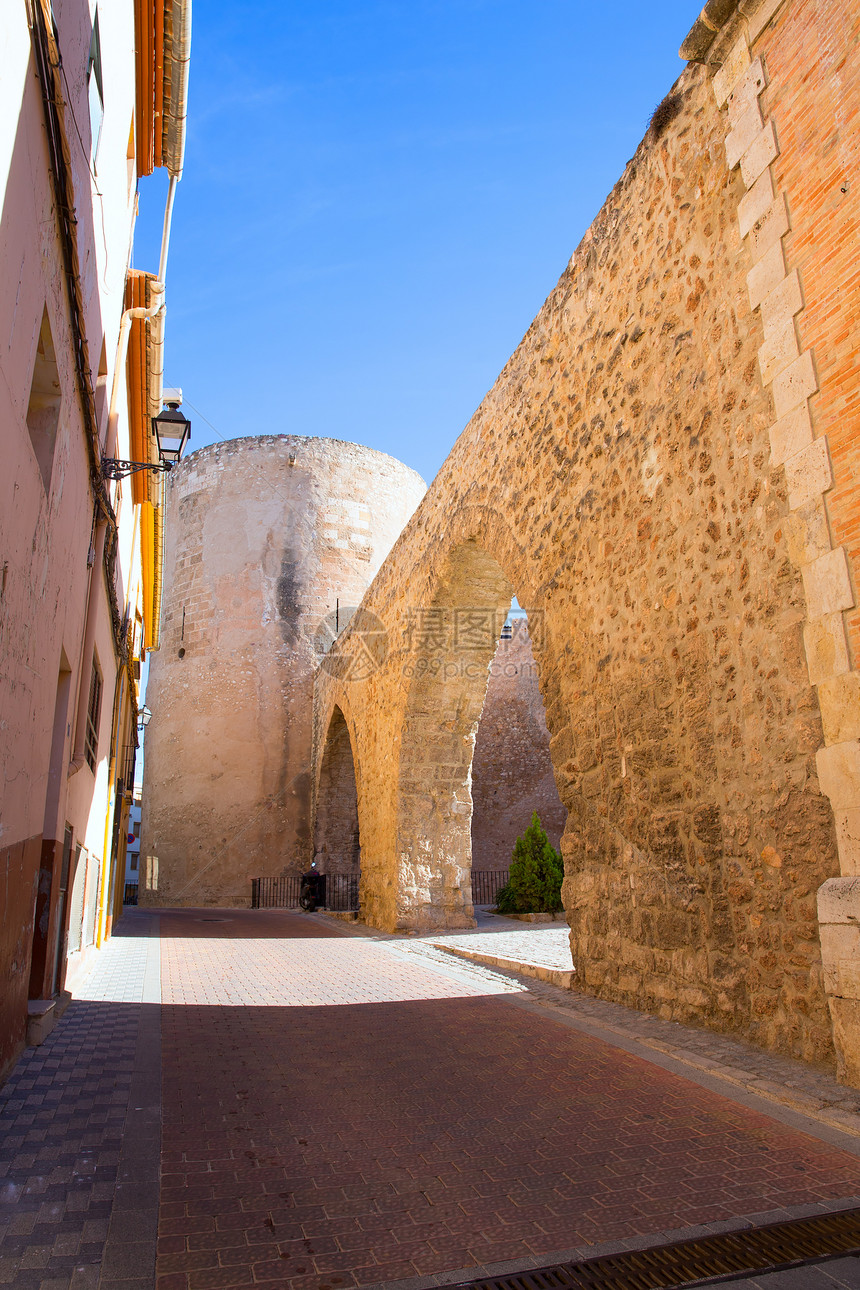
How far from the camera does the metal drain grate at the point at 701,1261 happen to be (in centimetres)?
190

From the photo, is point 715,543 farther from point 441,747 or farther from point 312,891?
point 312,891

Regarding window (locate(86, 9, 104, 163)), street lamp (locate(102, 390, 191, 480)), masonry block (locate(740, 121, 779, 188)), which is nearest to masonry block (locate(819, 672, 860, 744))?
masonry block (locate(740, 121, 779, 188))

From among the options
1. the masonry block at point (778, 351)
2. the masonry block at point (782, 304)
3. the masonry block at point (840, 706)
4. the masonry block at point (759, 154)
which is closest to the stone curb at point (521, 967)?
the masonry block at point (840, 706)

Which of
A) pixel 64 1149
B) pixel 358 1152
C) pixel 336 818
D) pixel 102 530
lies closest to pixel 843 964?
pixel 358 1152

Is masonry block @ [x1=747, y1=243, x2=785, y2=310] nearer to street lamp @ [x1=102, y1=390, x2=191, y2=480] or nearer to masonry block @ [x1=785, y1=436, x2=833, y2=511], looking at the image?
masonry block @ [x1=785, y1=436, x2=833, y2=511]

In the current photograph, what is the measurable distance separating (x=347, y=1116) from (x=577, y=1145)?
860 millimetres

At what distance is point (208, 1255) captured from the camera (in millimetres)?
1998

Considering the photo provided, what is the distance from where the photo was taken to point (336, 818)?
1667 cm

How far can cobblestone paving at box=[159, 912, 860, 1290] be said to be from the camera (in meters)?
2.06

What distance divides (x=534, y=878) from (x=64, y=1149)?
9.28 meters

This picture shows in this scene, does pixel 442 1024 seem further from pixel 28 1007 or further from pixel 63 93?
pixel 63 93

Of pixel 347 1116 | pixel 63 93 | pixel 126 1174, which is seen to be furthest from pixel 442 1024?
pixel 63 93

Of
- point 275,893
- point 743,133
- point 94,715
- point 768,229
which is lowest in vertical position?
point 275,893

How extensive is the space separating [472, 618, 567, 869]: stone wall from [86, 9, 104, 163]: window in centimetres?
1483
